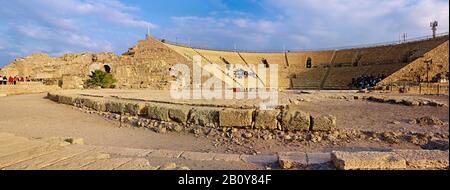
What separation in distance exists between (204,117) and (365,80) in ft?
111

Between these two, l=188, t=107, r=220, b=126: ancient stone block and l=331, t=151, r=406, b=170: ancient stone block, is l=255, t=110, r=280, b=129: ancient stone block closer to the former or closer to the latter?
l=188, t=107, r=220, b=126: ancient stone block

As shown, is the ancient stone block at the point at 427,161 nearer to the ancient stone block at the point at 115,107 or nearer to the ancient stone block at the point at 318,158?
the ancient stone block at the point at 318,158

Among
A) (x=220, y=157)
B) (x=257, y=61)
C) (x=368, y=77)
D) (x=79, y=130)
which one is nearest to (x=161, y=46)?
(x=257, y=61)

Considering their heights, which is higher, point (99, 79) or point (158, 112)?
point (99, 79)

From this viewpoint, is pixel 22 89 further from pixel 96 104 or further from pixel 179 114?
pixel 179 114

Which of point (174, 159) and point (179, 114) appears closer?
point (174, 159)

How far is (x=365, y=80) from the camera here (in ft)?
120

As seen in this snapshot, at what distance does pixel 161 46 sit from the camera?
40.6 metres

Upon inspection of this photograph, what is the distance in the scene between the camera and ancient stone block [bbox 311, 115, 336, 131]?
710cm

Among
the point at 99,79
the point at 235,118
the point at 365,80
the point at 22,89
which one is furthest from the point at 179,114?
the point at 365,80

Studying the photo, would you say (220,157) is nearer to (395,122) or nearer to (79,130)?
(79,130)

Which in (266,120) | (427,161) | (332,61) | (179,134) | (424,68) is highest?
(332,61)

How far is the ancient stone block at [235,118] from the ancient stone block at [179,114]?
1.17 metres

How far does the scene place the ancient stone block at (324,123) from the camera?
23.3 feet
